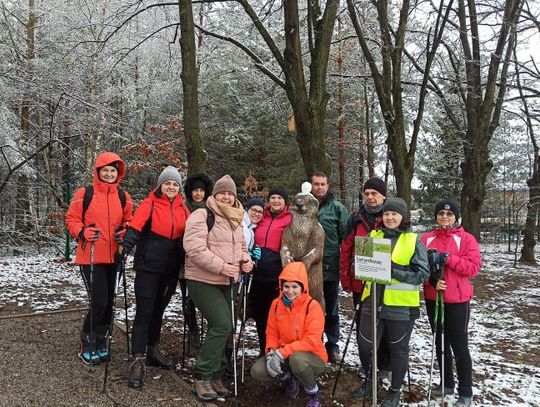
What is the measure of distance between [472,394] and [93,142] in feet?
43.5

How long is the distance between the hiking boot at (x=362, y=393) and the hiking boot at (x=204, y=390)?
1.26 m

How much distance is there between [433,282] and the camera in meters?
4.04

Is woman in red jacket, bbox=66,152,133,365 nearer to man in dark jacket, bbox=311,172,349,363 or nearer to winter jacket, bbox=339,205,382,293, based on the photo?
man in dark jacket, bbox=311,172,349,363

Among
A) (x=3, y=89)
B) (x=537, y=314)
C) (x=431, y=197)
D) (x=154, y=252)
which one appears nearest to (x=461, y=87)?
(x=537, y=314)

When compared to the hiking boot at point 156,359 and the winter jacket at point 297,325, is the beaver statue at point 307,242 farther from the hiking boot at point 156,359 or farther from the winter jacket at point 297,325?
the hiking boot at point 156,359

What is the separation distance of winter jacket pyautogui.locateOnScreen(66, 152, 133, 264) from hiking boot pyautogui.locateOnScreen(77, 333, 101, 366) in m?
0.84

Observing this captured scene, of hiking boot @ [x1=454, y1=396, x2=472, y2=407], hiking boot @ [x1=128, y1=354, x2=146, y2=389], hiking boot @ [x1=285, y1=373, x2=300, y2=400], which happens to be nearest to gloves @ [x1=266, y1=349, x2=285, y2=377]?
hiking boot @ [x1=285, y1=373, x2=300, y2=400]

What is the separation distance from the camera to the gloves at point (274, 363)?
3713 millimetres

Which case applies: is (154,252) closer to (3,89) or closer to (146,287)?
(146,287)

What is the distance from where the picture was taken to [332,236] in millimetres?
4770

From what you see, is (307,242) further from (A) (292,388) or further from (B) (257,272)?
(A) (292,388)

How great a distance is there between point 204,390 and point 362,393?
1.43 metres

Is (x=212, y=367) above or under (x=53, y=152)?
under

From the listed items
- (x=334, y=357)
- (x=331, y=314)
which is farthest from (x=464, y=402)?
(x=331, y=314)
